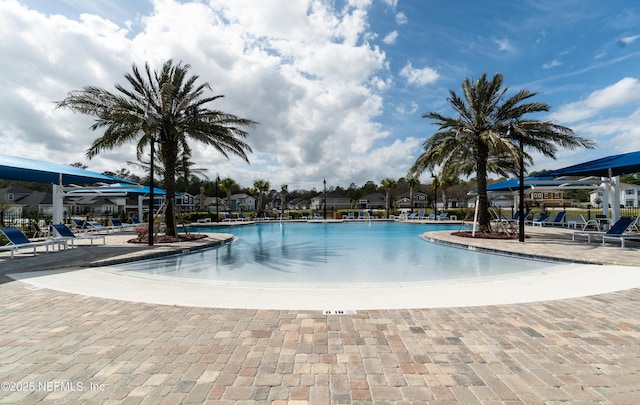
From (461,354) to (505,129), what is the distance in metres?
13.6

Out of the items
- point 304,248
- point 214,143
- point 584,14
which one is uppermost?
point 584,14

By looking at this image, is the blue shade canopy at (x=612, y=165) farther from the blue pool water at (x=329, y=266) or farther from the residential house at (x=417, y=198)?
the residential house at (x=417, y=198)

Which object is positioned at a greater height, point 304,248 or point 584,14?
point 584,14

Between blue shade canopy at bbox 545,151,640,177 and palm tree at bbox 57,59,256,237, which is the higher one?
palm tree at bbox 57,59,256,237

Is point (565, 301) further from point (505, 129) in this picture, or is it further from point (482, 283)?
point (505, 129)

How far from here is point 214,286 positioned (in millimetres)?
5883

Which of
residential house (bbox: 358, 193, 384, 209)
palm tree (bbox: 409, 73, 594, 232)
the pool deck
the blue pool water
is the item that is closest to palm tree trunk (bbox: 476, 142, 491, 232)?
palm tree (bbox: 409, 73, 594, 232)

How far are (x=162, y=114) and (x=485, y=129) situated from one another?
550 inches

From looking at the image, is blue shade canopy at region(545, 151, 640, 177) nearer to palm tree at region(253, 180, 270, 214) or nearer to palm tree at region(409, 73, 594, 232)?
palm tree at region(409, 73, 594, 232)

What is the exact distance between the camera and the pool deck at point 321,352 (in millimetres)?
2424

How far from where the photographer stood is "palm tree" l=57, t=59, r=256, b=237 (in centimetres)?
1207

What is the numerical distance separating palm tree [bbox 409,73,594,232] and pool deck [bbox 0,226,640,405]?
33.3 ft

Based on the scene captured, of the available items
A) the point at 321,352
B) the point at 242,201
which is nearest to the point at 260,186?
the point at 321,352

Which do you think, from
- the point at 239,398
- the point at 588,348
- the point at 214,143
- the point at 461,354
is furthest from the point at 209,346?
the point at 214,143
